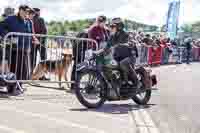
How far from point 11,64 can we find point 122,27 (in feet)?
10.1

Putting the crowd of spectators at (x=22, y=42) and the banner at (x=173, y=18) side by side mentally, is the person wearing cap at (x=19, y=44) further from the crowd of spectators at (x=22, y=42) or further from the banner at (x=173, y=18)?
the banner at (x=173, y=18)


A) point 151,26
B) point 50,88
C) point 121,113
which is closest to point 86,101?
point 121,113

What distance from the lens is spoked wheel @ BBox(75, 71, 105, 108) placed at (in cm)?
1044

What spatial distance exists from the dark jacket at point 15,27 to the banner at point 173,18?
3001cm

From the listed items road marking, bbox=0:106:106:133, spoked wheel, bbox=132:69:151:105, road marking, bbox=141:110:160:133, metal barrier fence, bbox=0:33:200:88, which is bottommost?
road marking, bbox=141:110:160:133

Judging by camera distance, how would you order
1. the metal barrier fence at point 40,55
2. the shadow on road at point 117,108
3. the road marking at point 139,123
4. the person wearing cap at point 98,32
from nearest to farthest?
1. the road marking at point 139,123
2. the shadow on road at point 117,108
3. the metal barrier fence at point 40,55
4. the person wearing cap at point 98,32

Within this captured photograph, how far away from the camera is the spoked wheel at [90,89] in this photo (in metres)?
10.4

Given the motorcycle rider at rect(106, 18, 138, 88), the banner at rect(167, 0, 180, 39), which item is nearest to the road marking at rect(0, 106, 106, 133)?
the motorcycle rider at rect(106, 18, 138, 88)

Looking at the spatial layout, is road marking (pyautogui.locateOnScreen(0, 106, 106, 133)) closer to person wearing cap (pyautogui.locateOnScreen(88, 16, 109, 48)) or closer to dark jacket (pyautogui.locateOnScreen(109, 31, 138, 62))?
dark jacket (pyautogui.locateOnScreen(109, 31, 138, 62))

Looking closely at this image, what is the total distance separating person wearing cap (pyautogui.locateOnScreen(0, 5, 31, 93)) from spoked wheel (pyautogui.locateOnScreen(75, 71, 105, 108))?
8.42 ft

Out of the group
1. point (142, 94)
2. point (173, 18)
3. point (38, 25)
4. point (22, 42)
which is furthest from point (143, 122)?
point (173, 18)

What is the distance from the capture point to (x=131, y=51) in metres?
11.0

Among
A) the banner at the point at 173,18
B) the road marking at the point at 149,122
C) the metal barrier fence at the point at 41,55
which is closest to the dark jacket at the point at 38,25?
the metal barrier fence at the point at 41,55

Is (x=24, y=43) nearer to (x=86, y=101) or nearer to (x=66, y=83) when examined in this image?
(x=66, y=83)
